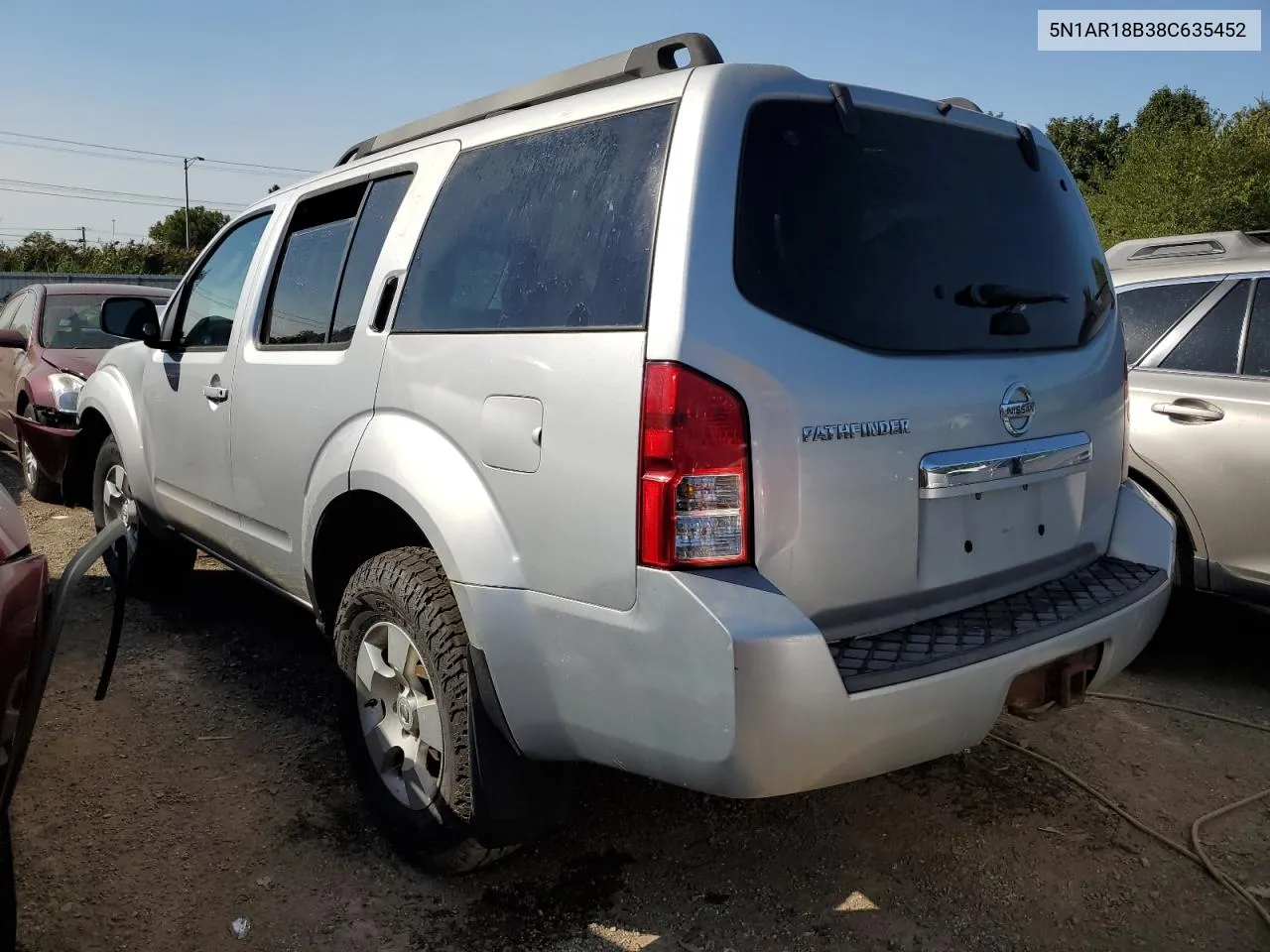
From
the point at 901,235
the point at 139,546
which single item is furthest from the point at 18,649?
the point at 139,546

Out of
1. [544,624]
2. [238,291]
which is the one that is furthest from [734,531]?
[238,291]

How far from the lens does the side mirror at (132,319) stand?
14.3ft

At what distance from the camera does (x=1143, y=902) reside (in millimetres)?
2662

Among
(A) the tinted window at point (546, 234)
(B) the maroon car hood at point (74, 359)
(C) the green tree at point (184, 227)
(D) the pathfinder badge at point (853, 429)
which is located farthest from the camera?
(C) the green tree at point (184, 227)

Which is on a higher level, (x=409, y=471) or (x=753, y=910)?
(x=409, y=471)

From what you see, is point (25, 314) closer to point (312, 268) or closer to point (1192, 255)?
point (312, 268)

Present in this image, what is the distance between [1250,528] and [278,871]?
140 inches

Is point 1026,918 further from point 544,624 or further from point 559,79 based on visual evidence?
point 559,79

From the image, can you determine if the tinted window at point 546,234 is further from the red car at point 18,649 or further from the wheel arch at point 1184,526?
the wheel arch at point 1184,526

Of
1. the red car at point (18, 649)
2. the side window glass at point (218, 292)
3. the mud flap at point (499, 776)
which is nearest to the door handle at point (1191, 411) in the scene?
the mud flap at point (499, 776)

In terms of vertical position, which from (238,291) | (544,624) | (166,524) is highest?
(238,291)

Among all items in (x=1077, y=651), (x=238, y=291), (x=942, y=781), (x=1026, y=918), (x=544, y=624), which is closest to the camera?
(x=544, y=624)

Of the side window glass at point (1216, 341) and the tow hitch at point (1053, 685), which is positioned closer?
the tow hitch at point (1053, 685)

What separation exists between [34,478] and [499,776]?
245 inches
